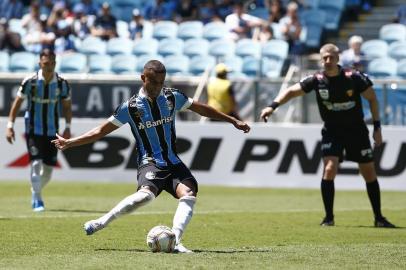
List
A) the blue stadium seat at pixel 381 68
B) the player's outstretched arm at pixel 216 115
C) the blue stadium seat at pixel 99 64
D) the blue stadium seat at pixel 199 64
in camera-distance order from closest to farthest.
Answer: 1. the player's outstretched arm at pixel 216 115
2. the blue stadium seat at pixel 381 68
3. the blue stadium seat at pixel 199 64
4. the blue stadium seat at pixel 99 64

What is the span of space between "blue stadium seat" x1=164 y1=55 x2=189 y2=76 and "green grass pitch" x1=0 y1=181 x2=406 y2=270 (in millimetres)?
5754

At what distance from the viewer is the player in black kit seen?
13297 millimetres

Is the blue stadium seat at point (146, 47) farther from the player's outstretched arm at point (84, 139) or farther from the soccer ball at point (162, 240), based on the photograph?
the soccer ball at point (162, 240)

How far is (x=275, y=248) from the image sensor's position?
34.8 ft

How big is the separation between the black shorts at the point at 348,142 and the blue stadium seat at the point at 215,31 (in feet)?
40.3

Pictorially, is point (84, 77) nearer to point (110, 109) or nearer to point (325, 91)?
point (110, 109)

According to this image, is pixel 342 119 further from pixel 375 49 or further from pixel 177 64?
pixel 177 64

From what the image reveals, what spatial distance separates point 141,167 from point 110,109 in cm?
1141

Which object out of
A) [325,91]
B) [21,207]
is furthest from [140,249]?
[21,207]

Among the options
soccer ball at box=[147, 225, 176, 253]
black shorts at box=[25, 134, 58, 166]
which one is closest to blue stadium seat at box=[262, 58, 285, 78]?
black shorts at box=[25, 134, 58, 166]

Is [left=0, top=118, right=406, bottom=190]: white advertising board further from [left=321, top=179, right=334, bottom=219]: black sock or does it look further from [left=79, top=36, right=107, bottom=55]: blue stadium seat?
[left=321, top=179, right=334, bottom=219]: black sock

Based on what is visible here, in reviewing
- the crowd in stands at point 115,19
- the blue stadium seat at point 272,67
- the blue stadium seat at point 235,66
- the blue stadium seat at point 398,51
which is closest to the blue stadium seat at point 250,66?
the blue stadium seat at point 235,66

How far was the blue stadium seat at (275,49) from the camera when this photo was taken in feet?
77.3

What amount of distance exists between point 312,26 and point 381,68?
419 centimetres
